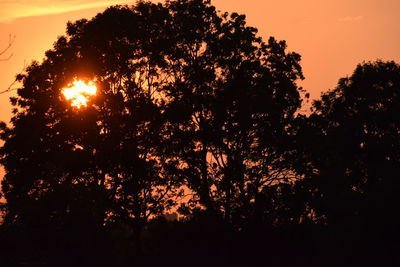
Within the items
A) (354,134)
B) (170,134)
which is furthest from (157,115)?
(354,134)

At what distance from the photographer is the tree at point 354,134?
46219 mm

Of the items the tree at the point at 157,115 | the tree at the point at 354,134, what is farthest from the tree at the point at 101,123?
the tree at the point at 354,134

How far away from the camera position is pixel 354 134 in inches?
2392

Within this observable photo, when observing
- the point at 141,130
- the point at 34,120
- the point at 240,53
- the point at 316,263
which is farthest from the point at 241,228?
the point at 34,120

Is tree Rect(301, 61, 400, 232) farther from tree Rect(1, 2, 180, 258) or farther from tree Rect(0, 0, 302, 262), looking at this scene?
tree Rect(1, 2, 180, 258)

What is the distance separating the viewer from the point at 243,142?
45.6 meters

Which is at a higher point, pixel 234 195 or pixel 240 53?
pixel 240 53

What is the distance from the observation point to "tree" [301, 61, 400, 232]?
46.2 meters

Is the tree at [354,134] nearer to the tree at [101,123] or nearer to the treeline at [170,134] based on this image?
the treeline at [170,134]

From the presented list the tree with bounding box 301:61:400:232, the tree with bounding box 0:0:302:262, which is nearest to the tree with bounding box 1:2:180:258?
the tree with bounding box 0:0:302:262

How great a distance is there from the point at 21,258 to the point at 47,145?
359 inches

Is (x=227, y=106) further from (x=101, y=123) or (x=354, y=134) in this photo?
(x=354, y=134)

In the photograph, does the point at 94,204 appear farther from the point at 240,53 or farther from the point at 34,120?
the point at 240,53

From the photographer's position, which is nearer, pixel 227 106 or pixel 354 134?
pixel 227 106
